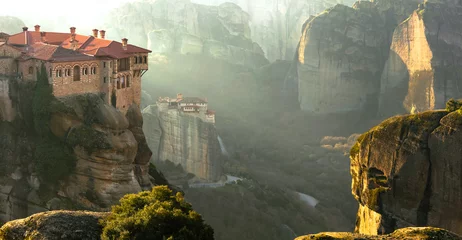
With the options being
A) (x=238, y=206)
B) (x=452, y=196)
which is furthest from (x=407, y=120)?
(x=238, y=206)

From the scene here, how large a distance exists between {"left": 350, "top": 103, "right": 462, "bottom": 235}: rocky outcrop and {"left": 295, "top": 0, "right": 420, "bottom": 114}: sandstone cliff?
75.8m

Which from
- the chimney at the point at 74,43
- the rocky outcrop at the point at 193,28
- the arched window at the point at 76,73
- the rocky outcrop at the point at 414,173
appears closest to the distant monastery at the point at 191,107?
the chimney at the point at 74,43

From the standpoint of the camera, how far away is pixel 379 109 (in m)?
→ 102

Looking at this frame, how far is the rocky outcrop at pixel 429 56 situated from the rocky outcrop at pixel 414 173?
2300 inches

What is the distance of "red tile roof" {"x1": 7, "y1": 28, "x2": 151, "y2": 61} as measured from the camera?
3938 centimetres

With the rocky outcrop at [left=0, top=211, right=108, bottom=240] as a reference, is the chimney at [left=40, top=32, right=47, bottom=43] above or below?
above

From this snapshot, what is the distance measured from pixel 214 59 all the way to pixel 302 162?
4571 centimetres

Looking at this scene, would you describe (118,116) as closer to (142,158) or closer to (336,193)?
(142,158)

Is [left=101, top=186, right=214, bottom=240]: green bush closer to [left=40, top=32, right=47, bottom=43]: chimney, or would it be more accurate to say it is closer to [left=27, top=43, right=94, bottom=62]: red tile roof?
[left=27, top=43, right=94, bottom=62]: red tile roof

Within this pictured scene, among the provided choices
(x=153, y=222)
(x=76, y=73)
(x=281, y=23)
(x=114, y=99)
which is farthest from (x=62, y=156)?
(x=281, y=23)

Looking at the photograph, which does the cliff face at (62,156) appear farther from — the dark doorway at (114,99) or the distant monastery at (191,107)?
the distant monastery at (191,107)

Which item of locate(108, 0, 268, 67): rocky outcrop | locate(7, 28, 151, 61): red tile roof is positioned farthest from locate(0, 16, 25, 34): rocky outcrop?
locate(7, 28, 151, 61): red tile roof

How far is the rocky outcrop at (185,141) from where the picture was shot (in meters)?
67.4

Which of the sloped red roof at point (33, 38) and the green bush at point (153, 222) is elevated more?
the sloped red roof at point (33, 38)
